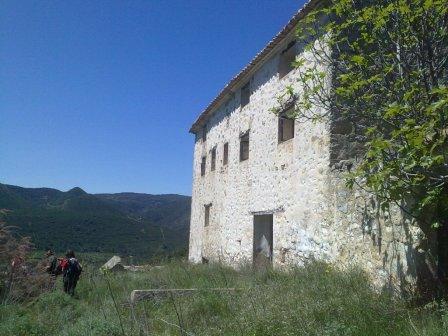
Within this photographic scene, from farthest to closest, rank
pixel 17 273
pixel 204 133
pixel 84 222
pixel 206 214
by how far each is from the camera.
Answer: pixel 84 222
pixel 204 133
pixel 206 214
pixel 17 273

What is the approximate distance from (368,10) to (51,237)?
2592 centimetres

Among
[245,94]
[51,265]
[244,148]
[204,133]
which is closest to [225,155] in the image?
[244,148]

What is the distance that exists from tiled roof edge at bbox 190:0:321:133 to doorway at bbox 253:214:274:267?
15.0ft

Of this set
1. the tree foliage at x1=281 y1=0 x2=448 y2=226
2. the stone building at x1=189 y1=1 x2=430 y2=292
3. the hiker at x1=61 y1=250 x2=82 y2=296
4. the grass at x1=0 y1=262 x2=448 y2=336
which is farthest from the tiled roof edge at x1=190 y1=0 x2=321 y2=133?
the hiker at x1=61 y1=250 x2=82 y2=296

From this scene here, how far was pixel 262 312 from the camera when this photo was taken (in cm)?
484

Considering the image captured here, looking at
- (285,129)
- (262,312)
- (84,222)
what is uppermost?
(285,129)

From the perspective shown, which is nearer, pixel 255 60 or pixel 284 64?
pixel 284 64

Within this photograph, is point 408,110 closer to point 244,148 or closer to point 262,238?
point 262,238

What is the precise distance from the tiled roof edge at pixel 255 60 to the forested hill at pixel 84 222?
497cm

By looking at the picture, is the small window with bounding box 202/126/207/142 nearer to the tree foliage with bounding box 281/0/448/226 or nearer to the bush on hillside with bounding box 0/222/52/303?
the bush on hillside with bounding box 0/222/52/303

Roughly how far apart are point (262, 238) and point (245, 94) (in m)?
4.91

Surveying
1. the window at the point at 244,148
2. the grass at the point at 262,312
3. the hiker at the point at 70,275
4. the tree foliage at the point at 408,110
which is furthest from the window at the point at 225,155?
the tree foliage at the point at 408,110

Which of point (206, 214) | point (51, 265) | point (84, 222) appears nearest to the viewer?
point (51, 265)

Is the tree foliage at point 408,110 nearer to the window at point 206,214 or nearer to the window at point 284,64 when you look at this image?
the window at point 284,64
